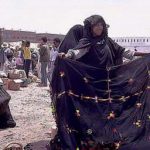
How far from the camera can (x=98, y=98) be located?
614 centimetres

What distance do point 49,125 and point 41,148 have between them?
6.26 ft

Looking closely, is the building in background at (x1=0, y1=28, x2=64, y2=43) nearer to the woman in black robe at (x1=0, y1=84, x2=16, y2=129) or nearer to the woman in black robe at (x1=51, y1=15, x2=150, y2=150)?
the woman in black robe at (x1=0, y1=84, x2=16, y2=129)

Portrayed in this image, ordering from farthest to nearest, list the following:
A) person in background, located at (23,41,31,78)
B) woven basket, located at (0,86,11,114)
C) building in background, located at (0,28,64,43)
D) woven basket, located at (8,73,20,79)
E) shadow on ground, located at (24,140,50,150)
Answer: building in background, located at (0,28,64,43), person in background, located at (23,41,31,78), woven basket, located at (8,73,20,79), woven basket, located at (0,86,11,114), shadow on ground, located at (24,140,50,150)

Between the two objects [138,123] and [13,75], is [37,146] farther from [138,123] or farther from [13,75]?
[13,75]

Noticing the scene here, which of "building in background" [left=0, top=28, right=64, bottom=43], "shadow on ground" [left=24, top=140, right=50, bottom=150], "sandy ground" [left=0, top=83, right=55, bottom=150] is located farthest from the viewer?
"building in background" [left=0, top=28, right=64, bottom=43]

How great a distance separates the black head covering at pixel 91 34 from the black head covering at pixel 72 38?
0.79 feet

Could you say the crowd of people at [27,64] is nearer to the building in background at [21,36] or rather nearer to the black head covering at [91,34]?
the black head covering at [91,34]

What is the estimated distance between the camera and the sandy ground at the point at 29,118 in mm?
7176

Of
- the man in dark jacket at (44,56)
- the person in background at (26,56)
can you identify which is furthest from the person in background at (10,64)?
the man in dark jacket at (44,56)

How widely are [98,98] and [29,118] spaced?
320 cm

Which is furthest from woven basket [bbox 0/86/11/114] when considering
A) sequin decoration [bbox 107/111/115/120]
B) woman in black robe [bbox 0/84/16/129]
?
sequin decoration [bbox 107/111/115/120]

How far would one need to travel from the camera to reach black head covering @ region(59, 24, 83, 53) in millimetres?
6555

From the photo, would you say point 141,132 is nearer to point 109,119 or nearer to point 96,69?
point 109,119

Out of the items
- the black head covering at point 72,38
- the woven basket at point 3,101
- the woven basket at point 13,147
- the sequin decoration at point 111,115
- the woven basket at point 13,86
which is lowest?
the woven basket at point 13,86
